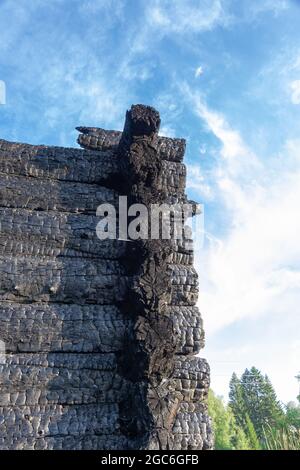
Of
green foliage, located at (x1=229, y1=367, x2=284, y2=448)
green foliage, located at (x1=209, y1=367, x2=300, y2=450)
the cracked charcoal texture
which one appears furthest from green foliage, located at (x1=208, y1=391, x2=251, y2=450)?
the cracked charcoal texture

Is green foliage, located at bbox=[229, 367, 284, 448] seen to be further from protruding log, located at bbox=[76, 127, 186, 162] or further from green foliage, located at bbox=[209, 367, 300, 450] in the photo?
protruding log, located at bbox=[76, 127, 186, 162]

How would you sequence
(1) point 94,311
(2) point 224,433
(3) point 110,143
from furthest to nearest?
(2) point 224,433, (3) point 110,143, (1) point 94,311

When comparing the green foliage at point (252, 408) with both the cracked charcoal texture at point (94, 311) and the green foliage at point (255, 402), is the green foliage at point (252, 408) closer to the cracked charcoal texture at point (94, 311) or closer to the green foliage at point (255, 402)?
the green foliage at point (255, 402)

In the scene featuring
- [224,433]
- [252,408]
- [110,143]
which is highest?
[110,143]

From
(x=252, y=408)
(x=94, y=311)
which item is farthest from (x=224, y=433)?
(x=94, y=311)

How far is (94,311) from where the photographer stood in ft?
13.8

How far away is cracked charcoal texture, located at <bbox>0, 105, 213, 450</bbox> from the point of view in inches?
146

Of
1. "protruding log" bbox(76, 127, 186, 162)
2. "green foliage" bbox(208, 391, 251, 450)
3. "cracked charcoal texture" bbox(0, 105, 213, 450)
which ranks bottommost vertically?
"green foliage" bbox(208, 391, 251, 450)

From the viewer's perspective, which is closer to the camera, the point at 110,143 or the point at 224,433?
the point at 110,143

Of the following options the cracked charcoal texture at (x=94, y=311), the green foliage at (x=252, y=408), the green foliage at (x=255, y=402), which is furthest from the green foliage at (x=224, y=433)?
the cracked charcoal texture at (x=94, y=311)

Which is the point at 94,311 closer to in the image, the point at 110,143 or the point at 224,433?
the point at 110,143

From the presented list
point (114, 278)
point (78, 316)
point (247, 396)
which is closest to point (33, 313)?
point (78, 316)

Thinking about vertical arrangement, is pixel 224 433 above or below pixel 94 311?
below

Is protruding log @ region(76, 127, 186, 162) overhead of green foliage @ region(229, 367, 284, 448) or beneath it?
overhead
